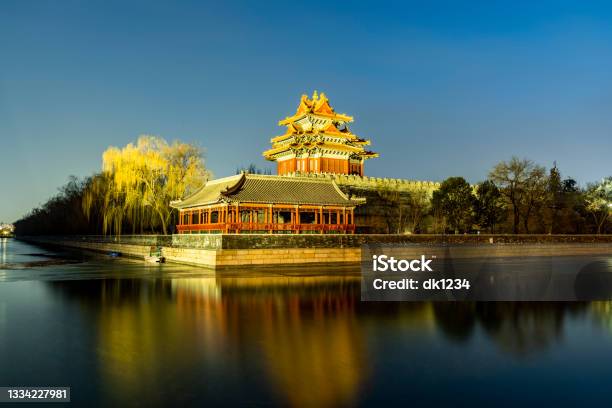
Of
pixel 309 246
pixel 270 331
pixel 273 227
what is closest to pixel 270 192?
pixel 273 227

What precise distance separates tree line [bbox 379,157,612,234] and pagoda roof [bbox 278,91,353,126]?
9.36m

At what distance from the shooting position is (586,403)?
25.6ft

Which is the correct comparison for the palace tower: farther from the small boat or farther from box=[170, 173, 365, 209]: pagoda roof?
A: the small boat

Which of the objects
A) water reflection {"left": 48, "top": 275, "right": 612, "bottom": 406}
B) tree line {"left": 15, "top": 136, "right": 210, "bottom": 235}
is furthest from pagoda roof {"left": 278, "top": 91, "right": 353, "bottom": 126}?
water reflection {"left": 48, "top": 275, "right": 612, "bottom": 406}

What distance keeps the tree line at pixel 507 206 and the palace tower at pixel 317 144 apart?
5664 mm

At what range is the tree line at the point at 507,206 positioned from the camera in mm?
43094

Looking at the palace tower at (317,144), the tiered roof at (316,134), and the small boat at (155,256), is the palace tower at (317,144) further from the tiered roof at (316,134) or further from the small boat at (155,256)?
the small boat at (155,256)

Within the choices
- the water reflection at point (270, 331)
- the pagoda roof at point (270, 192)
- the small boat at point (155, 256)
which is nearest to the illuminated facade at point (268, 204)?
the pagoda roof at point (270, 192)

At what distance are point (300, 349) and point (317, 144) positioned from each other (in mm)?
37961

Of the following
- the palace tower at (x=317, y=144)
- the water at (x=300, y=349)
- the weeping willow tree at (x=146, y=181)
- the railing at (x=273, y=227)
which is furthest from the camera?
the palace tower at (x=317, y=144)

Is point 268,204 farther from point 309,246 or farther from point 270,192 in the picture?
point 309,246

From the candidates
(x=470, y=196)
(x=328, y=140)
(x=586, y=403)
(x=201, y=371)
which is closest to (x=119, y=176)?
(x=328, y=140)

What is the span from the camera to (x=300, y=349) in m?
10.4

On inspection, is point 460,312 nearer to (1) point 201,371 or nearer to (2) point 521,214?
(1) point 201,371
